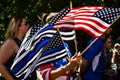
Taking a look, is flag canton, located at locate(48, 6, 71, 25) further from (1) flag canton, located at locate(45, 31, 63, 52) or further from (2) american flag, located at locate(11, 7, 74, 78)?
(1) flag canton, located at locate(45, 31, 63, 52)

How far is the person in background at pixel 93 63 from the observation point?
19.4 ft

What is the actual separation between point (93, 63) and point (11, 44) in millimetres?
1188

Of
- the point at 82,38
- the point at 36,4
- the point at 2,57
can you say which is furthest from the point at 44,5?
the point at 2,57

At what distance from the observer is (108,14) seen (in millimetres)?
5406

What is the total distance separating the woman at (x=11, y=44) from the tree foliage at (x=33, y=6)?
992 cm

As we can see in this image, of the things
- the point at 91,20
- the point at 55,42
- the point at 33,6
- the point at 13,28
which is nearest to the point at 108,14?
the point at 91,20

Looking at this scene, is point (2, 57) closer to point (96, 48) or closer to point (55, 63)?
point (55, 63)

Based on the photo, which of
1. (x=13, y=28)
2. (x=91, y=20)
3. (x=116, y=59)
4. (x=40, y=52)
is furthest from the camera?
(x=116, y=59)

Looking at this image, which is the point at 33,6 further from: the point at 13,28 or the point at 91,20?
the point at 91,20

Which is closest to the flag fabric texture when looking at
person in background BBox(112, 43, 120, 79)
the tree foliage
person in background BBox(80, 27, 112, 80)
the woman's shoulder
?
the woman's shoulder

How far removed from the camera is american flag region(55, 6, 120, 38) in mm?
5406

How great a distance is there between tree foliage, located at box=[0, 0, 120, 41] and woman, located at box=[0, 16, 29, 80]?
32.5 feet

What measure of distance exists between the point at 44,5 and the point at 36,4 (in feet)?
2.43

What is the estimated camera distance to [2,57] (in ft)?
18.1
